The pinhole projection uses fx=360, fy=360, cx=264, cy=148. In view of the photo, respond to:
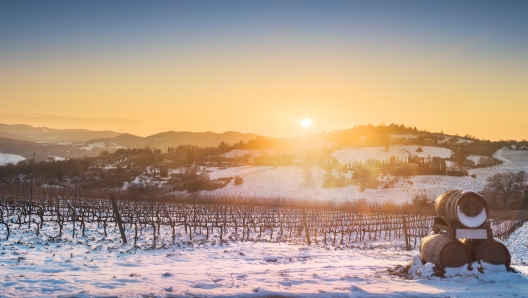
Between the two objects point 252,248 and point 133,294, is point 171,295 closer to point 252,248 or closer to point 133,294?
point 133,294

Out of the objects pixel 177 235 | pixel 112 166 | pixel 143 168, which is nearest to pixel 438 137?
pixel 143 168

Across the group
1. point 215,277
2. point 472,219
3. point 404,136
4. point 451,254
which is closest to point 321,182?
point 472,219

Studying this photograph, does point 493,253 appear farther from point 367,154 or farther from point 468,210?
point 367,154

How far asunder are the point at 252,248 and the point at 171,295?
30.7ft

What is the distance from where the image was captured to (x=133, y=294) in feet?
27.5

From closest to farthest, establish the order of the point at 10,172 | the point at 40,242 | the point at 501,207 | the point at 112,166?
the point at 40,242 < the point at 501,207 < the point at 10,172 < the point at 112,166

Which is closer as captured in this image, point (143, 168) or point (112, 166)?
point (143, 168)

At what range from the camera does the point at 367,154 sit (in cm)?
12750

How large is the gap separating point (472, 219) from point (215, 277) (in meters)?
7.81

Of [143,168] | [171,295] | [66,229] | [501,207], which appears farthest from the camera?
[143,168]

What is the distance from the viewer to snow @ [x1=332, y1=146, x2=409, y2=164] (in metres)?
120

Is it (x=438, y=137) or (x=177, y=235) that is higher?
(x=438, y=137)

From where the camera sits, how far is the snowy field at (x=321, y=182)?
7882 cm

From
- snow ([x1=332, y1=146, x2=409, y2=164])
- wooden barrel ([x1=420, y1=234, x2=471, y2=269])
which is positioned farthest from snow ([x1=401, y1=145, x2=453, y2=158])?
wooden barrel ([x1=420, y1=234, x2=471, y2=269])
